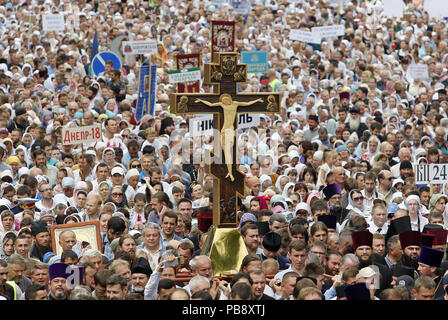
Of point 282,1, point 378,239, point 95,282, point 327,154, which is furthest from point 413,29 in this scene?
point 95,282

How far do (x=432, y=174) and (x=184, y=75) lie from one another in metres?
6.55

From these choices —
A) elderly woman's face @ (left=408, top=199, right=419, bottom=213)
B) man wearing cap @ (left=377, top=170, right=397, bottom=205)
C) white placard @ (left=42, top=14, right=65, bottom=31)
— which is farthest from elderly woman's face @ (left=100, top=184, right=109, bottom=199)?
white placard @ (left=42, top=14, right=65, bottom=31)

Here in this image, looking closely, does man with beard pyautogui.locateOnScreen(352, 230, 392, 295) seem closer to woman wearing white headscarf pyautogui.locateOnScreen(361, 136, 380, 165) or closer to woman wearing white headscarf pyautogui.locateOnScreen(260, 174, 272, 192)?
woman wearing white headscarf pyautogui.locateOnScreen(260, 174, 272, 192)

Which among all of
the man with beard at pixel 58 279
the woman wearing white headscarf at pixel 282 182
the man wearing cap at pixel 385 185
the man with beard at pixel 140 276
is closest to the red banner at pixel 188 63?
the woman wearing white headscarf at pixel 282 182

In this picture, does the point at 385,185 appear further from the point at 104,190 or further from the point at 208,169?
the point at 208,169

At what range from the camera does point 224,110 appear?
1063 centimetres

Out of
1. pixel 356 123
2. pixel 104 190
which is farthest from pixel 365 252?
pixel 356 123

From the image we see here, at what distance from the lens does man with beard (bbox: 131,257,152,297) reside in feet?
33.2

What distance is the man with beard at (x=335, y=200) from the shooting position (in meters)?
13.8

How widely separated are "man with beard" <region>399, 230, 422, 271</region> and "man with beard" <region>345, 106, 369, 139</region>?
29.6ft

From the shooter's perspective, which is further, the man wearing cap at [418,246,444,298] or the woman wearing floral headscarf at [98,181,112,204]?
the woman wearing floral headscarf at [98,181,112,204]

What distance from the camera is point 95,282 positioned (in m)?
9.80

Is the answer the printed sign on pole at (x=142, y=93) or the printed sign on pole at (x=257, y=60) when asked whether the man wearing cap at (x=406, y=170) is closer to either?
the printed sign on pole at (x=142, y=93)

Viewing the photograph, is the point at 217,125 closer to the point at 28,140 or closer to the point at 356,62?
the point at 28,140
